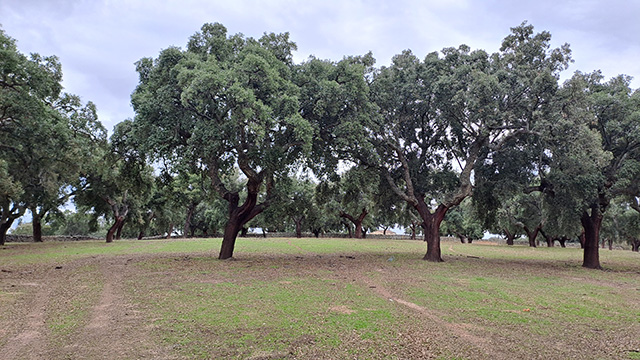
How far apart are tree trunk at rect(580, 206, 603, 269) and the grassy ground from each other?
20.1ft

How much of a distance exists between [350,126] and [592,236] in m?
14.6


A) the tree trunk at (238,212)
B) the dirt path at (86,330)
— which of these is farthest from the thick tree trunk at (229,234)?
the dirt path at (86,330)

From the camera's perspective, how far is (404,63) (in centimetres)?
1895

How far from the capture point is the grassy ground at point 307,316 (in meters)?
5.31

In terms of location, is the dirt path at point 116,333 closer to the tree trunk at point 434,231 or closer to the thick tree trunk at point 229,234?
the thick tree trunk at point 229,234

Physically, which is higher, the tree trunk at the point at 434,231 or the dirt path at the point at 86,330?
the tree trunk at the point at 434,231

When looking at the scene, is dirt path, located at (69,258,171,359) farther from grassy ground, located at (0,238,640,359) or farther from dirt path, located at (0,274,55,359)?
dirt path, located at (0,274,55,359)

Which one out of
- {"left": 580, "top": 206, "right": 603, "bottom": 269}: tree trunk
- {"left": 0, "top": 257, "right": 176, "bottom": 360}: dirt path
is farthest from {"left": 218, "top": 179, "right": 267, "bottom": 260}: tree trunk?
{"left": 580, "top": 206, "right": 603, "bottom": 269}: tree trunk

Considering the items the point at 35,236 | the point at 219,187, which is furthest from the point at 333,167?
the point at 35,236

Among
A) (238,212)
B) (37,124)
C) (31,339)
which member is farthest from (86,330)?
(37,124)

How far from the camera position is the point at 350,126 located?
15.0 m

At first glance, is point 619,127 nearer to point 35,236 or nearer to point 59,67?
point 59,67

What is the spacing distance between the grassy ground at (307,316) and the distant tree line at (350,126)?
5.17m

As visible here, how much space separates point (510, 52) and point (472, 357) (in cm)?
1742
